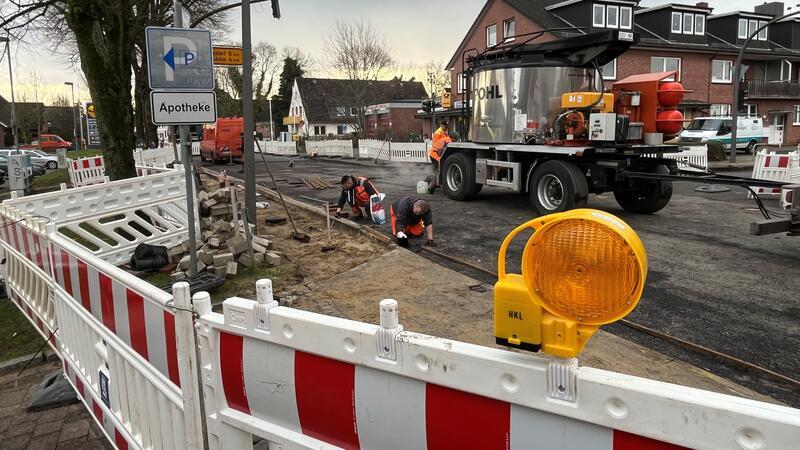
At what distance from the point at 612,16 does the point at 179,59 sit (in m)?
32.5

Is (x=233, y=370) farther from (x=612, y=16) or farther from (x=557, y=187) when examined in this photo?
(x=612, y=16)

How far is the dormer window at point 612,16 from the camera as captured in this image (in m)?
32.3

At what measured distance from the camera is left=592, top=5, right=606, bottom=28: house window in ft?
106

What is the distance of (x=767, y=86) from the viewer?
124ft

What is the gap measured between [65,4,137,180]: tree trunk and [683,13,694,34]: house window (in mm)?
35357

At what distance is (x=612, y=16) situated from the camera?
32.9 metres

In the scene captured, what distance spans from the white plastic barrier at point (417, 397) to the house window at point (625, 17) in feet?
118

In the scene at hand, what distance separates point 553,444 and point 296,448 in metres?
0.99

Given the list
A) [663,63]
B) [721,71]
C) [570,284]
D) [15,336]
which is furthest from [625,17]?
[570,284]

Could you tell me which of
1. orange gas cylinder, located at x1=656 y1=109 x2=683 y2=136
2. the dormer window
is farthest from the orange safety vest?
the dormer window

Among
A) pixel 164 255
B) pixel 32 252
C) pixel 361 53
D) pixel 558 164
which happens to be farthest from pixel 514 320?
pixel 361 53

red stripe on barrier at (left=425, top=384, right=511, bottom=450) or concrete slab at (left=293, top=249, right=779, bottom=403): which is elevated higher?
red stripe on barrier at (left=425, top=384, right=511, bottom=450)

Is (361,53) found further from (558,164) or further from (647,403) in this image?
(647,403)

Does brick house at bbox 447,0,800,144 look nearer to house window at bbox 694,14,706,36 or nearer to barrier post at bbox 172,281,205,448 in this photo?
house window at bbox 694,14,706,36
